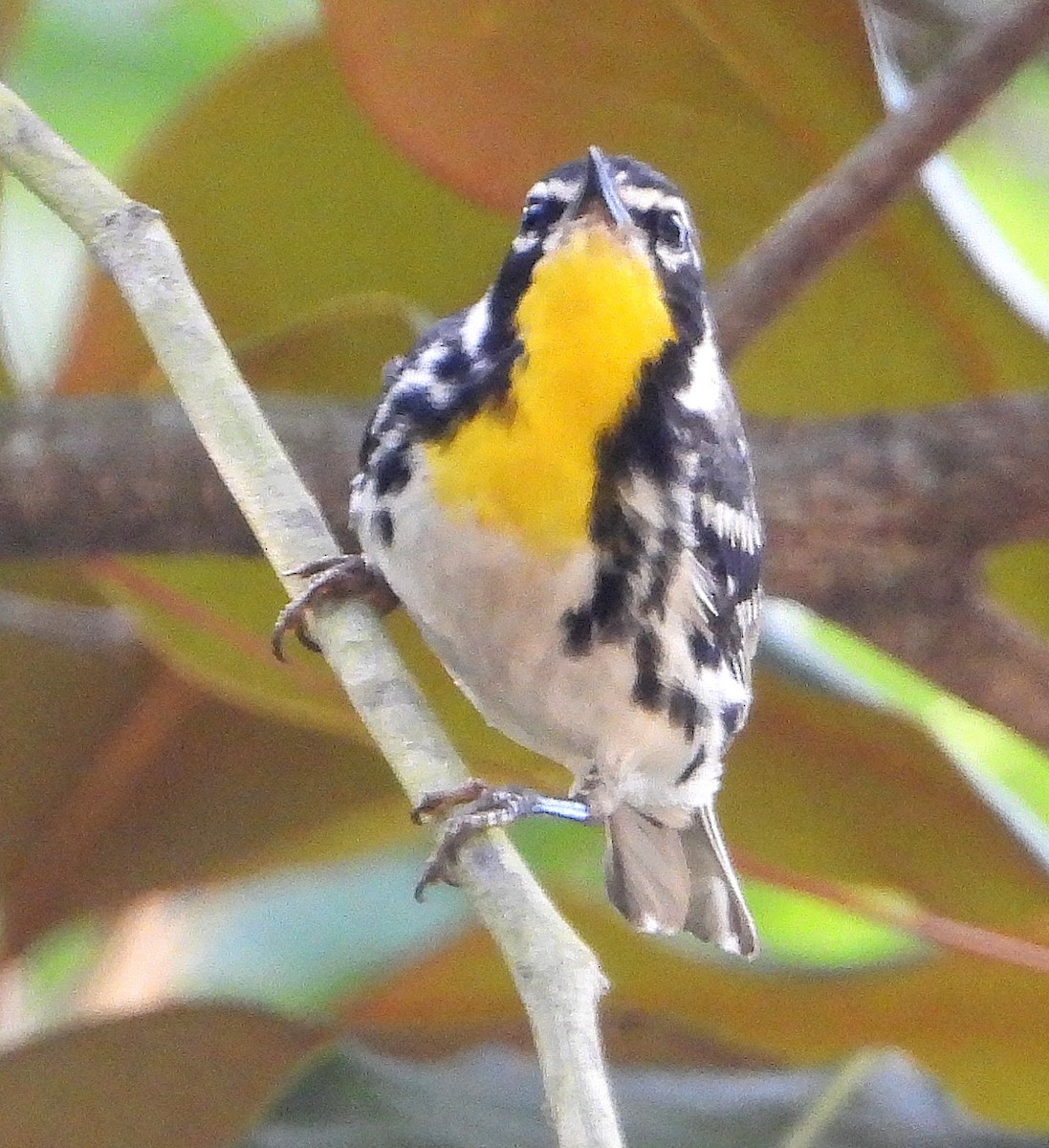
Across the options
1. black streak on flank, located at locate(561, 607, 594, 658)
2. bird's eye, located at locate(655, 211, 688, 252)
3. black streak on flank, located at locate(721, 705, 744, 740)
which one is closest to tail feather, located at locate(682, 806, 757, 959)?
black streak on flank, located at locate(721, 705, 744, 740)

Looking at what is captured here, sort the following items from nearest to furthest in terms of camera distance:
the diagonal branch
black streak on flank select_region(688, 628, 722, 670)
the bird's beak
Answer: the diagonal branch, the bird's beak, black streak on flank select_region(688, 628, 722, 670)

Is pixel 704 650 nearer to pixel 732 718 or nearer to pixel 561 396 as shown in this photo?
pixel 732 718

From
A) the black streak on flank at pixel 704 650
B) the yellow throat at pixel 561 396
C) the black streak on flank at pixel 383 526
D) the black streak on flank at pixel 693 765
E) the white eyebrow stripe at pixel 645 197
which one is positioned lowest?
the black streak on flank at pixel 693 765

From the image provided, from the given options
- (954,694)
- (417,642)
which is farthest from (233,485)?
(954,694)

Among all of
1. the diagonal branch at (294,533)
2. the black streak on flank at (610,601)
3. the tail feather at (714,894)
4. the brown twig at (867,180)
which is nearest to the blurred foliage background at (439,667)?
the tail feather at (714,894)

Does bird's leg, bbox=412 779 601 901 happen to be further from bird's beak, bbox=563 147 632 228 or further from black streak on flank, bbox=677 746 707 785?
bird's beak, bbox=563 147 632 228

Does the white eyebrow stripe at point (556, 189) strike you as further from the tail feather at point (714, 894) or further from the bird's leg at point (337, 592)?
the tail feather at point (714, 894)

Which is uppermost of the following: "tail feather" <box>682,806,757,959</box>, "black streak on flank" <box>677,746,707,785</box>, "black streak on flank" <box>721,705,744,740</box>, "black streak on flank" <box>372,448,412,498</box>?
"black streak on flank" <box>372,448,412,498</box>
